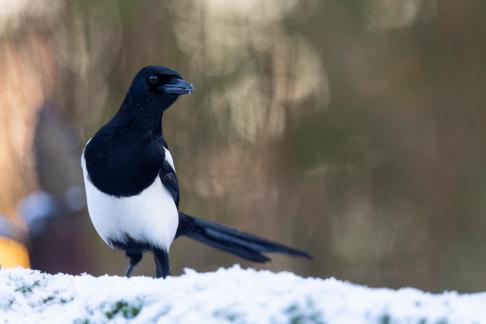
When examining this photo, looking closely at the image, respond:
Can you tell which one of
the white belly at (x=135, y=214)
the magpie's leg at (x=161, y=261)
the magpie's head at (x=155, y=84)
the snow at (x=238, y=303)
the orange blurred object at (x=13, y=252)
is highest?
the magpie's head at (x=155, y=84)

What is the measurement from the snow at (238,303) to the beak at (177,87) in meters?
1.20

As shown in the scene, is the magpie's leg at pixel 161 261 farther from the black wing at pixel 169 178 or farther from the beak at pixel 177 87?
the beak at pixel 177 87

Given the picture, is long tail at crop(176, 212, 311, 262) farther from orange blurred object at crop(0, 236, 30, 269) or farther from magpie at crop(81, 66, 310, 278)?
orange blurred object at crop(0, 236, 30, 269)

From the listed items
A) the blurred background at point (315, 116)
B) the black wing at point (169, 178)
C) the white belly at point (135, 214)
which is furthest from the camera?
the blurred background at point (315, 116)

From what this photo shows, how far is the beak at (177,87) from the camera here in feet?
11.5

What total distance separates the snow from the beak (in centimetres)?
120

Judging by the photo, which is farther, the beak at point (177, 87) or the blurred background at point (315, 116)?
the blurred background at point (315, 116)

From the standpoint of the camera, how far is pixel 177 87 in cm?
354

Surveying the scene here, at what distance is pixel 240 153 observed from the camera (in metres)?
7.35

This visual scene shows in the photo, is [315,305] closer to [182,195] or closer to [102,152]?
[102,152]

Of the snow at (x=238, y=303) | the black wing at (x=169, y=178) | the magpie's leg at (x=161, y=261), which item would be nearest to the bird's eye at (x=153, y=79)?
the black wing at (x=169, y=178)

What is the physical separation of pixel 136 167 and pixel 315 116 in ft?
13.6

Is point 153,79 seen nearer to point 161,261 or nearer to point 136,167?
point 136,167

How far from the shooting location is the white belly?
3629 mm
